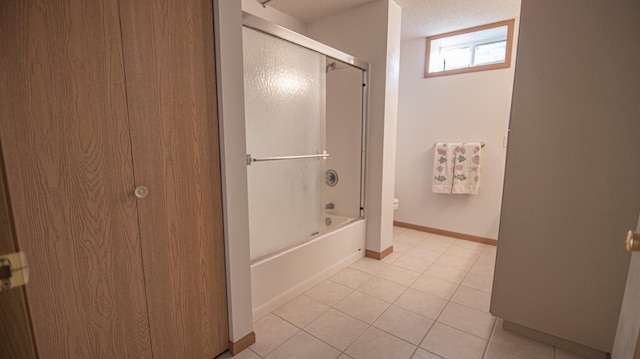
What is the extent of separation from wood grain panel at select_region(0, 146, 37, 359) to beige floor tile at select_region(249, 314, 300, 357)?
1255mm

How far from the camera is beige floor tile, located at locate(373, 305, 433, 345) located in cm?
164

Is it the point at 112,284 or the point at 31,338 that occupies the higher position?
the point at 31,338

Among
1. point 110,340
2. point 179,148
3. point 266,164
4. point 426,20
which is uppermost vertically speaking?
point 426,20

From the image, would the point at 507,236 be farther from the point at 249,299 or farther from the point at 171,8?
the point at 171,8

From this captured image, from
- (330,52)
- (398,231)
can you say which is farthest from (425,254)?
(330,52)

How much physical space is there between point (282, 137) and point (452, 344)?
166 centimetres

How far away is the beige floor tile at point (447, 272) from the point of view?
233 cm

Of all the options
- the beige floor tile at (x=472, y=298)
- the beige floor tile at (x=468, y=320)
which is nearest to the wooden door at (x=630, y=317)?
the beige floor tile at (x=468, y=320)

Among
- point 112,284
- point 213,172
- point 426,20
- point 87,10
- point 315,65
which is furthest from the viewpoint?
point 426,20

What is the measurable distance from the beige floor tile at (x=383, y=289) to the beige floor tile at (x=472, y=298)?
39 centimetres

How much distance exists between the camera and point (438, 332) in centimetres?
166

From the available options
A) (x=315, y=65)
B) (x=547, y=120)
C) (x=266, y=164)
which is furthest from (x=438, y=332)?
(x=315, y=65)

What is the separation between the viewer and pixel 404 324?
174cm

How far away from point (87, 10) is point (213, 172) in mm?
717
